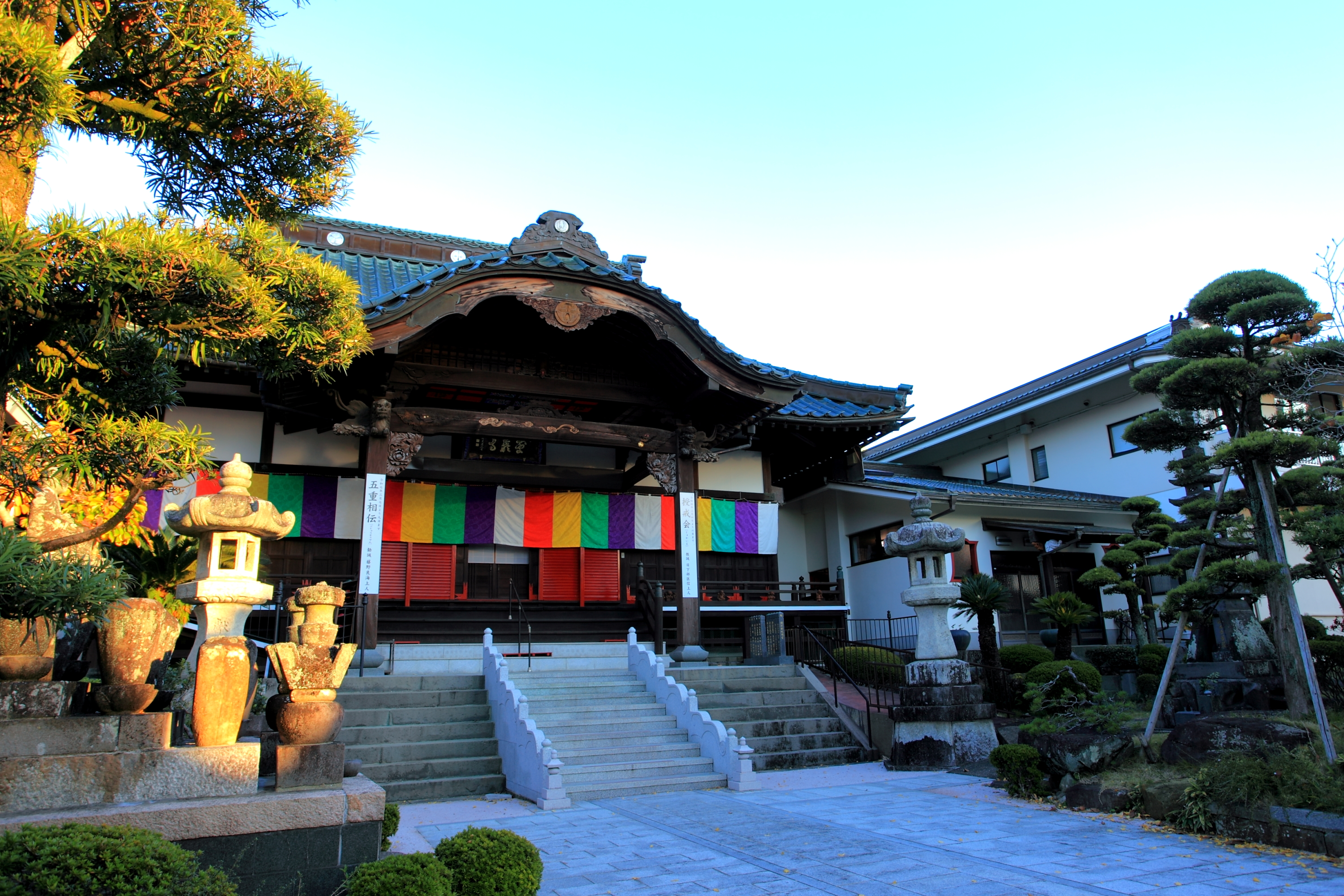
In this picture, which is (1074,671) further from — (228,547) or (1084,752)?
(228,547)

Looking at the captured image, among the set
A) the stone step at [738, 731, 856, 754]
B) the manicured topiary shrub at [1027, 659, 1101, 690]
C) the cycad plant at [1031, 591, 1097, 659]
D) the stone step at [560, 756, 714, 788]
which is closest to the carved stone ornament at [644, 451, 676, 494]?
the stone step at [738, 731, 856, 754]

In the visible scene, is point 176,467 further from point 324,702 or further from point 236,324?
point 324,702

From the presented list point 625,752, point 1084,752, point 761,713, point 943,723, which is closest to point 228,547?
point 625,752

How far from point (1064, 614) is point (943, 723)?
5.43 metres

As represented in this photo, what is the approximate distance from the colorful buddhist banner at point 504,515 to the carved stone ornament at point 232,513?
7.35 m

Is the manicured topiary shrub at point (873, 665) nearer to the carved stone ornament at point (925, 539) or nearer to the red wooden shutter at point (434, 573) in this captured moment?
the carved stone ornament at point (925, 539)

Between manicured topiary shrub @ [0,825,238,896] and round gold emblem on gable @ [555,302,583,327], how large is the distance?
33.0 feet

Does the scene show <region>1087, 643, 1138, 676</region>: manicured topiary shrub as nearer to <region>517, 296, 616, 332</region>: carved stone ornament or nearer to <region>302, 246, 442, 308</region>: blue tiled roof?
<region>517, 296, 616, 332</region>: carved stone ornament

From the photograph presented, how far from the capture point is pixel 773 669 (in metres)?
14.4

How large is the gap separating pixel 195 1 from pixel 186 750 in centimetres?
498

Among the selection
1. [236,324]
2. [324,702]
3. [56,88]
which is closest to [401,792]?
[324,702]

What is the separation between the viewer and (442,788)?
401 inches

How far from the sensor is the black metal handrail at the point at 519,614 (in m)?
15.8

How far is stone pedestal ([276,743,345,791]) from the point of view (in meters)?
5.64
